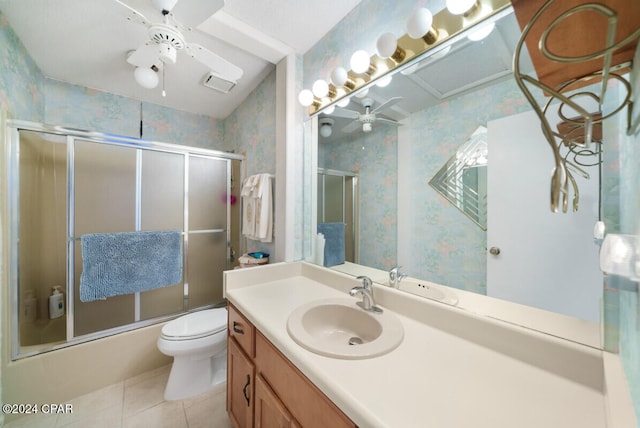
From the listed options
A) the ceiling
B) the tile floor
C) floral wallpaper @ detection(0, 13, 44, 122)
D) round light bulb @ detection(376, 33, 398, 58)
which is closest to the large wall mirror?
round light bulb @ detection(376, 33, 398, 58)

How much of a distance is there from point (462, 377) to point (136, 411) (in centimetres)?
184

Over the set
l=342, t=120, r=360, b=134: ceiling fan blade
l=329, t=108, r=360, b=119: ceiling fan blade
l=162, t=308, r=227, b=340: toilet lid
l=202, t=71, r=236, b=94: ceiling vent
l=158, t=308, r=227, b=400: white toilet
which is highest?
l=202, t=71, r=236, b=94: ceiling vent

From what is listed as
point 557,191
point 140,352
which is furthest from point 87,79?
point 557,191

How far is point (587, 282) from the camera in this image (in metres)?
0.61

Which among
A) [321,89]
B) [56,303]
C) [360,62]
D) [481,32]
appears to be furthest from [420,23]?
[56,303]

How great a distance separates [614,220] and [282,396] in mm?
1046

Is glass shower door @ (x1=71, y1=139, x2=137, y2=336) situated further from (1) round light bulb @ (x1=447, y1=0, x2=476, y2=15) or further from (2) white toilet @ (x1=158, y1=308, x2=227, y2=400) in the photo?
(1) round light bulb @ (x1=447, y1=0, x2=476, y2=15)

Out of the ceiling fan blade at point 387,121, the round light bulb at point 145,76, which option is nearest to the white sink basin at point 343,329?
the ceiling fan blade at point 387,121

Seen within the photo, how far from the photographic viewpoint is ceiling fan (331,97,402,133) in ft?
3.53

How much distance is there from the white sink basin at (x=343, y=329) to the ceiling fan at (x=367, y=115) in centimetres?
84

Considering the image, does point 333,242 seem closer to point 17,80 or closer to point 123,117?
point 17,80

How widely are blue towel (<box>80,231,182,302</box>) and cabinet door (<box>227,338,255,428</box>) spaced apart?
0.96 m

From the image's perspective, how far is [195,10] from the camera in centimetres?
109

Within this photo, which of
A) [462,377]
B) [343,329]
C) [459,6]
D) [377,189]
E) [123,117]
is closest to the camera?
[462,377]
